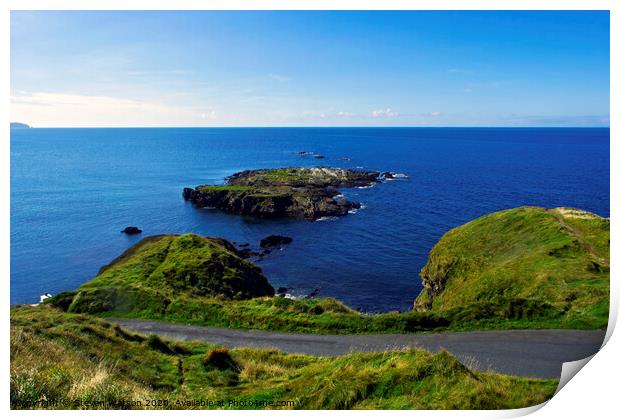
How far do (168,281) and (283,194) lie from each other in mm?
73497

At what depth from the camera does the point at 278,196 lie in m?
107

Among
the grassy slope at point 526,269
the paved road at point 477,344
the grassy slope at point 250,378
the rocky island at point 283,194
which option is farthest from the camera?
the rocky island at point 283,194

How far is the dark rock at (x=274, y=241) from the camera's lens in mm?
81938

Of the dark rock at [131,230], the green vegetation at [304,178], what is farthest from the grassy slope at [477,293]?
the green vegetation at [304,178]

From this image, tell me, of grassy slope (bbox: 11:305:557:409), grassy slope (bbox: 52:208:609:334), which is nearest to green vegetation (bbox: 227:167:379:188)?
grassy slope (bbox: 52:208:609:334)

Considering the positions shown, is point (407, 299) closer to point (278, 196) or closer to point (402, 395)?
point (402, 395)

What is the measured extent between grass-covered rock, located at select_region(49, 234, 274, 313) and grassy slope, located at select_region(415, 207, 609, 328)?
18788 mm

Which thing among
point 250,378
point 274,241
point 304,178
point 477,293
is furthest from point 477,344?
point 304,178

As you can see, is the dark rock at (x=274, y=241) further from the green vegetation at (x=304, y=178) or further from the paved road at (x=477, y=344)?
the paved road at (x=477, y=344)

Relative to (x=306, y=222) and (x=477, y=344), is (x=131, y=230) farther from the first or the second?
(x=477, y=344)

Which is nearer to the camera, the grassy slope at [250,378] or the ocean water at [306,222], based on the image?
the grassy slope at [250,378]

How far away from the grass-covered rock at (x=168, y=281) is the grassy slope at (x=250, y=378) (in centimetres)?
1177

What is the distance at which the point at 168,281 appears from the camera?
121ft
